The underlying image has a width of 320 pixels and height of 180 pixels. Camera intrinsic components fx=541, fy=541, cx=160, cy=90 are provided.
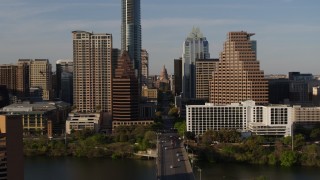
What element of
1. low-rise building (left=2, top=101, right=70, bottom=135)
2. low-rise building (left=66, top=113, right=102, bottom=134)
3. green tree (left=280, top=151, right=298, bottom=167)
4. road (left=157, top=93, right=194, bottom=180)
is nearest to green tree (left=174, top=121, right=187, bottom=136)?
road (left=157, top=93, right=194, bottom=180)

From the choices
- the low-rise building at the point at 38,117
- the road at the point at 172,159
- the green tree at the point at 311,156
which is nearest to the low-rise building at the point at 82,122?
the low-rise building at the point at 38,117

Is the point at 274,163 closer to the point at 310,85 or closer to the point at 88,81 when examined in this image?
the point at 88,81

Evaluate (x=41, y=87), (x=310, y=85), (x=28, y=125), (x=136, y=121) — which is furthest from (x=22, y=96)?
(x=310, y=85)

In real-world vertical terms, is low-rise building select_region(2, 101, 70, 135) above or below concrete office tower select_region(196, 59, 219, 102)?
below

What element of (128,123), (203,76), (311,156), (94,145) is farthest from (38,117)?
(203,76)

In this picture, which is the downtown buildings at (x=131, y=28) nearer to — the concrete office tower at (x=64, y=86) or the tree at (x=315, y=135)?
the concrete office tower at (x=64, y=86)

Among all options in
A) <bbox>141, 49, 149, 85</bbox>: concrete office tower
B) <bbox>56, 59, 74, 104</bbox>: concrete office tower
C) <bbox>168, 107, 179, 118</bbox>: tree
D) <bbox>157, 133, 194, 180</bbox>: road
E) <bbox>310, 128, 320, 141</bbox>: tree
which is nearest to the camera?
<bbox>157, 133, 194, 180</bbox>: road

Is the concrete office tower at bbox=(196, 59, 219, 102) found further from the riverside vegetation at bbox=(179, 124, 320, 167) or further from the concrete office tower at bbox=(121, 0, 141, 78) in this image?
the riverside vegetation at bbox=(179, 124, 320, 167)
